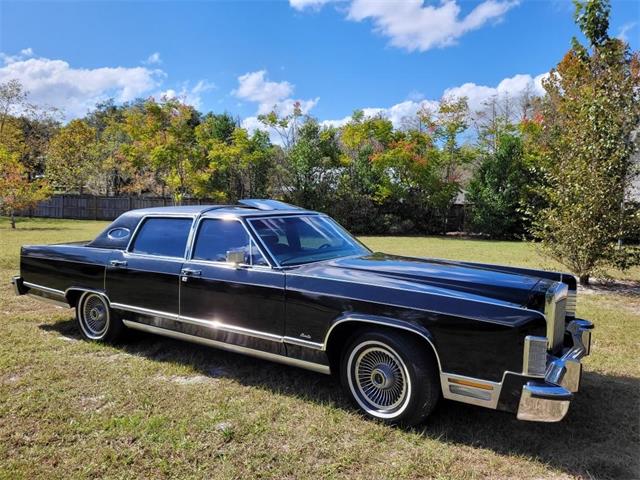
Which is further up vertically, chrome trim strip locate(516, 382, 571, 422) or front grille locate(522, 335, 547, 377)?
front grille locate(522, 335, 547, 377)

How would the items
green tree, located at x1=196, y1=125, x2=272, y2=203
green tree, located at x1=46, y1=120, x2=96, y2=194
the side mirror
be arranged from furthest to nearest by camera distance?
1. green tree, located at x1=46, y1=120, x2=96, y2=194
2. green tree, located at x1=196, y1=125, x2=272, y2=203
3. the side mirror

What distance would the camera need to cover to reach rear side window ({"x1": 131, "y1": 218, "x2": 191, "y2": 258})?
Answer: 5.01 meters

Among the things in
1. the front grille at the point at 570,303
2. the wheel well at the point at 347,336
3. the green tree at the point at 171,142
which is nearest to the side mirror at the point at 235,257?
the wheel well at the point at 347,336

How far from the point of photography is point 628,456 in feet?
10.9

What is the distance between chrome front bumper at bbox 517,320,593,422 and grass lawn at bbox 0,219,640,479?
40 cm

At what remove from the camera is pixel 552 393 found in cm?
302

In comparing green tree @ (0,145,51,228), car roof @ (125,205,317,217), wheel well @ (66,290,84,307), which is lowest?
wheel well @ (66,290,84,307)

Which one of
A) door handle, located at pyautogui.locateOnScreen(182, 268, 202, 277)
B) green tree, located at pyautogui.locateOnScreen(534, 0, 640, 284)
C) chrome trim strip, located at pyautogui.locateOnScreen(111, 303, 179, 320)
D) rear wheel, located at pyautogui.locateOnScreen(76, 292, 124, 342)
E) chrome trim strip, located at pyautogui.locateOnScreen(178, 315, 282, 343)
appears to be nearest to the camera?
chrome trim strip, located at pyautogui.locateOnScreen(178, 315, 282, 343)

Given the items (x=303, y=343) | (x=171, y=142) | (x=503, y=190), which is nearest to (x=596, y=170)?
(x=303, y=343)

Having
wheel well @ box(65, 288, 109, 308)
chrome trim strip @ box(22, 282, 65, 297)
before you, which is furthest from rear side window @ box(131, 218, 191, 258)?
chrome trim strip @ box(22, 282, 65, 297)

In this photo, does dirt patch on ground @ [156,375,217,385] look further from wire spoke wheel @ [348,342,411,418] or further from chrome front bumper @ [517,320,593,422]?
chrome front bumper @ [517,320,593,422]

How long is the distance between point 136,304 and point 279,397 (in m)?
1.96

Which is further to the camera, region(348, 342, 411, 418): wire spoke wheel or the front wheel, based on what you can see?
region(348, 342, 411, 418): wire spoke wheel

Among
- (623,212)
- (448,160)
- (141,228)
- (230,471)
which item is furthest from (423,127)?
(230,471)
